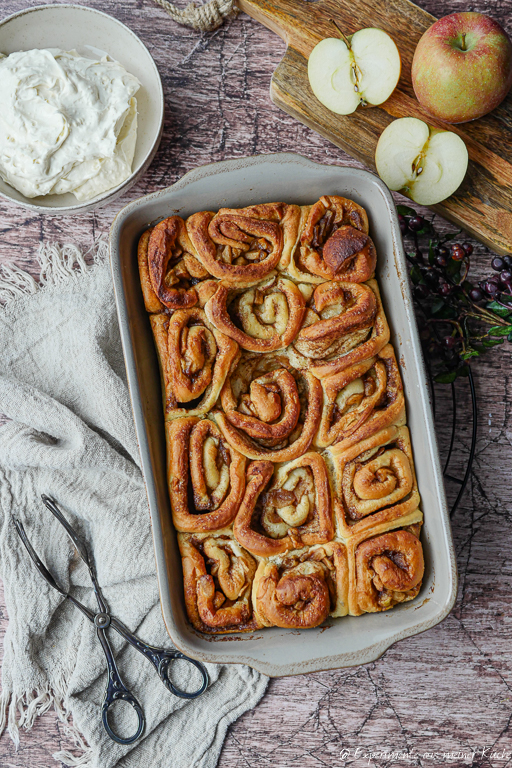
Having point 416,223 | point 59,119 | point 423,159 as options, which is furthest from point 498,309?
point 59,119

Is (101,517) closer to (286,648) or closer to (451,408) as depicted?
(286,648)

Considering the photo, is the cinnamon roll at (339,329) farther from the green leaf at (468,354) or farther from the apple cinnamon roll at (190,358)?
the green leaf at (468,354)

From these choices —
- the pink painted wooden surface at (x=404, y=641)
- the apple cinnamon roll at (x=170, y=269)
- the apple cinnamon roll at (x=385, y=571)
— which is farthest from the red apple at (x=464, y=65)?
the apple cinnamon roll at (x=385, y=571)

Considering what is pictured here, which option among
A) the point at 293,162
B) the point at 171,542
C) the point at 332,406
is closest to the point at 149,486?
the point at 171,542

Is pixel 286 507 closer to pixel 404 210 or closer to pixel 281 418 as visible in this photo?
pixel 281 418

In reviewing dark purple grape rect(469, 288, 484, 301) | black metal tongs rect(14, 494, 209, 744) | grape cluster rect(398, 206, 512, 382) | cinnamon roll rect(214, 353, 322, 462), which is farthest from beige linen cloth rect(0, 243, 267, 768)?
dark purple grape rect(469, 288, 484, 301)

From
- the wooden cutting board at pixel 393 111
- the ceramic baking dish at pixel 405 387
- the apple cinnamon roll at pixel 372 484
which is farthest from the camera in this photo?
the wooden cutting board at pixel 393 111
